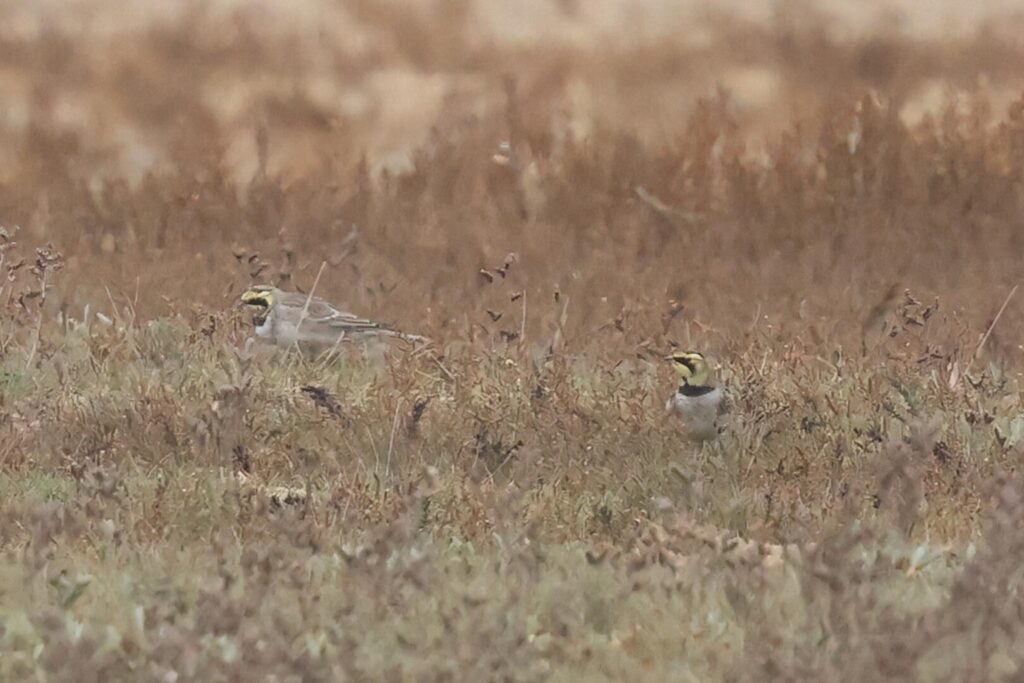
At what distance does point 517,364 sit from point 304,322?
5.04ft

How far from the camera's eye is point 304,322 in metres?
9.42

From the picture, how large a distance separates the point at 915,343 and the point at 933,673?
4886 millimetres

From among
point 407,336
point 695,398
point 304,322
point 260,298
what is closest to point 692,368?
point 695,398

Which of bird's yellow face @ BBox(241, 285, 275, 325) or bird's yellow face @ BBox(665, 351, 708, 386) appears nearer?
bird's yellow face @ BBox(665, 351, 708, 386)

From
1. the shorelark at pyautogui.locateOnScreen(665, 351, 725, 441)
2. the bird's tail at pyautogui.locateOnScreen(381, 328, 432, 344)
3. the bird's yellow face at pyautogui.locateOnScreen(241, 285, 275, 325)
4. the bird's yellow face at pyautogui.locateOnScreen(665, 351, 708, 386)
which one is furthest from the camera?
the bird's yellow face at pyautogui.locateOnScreen(241, 285, 275, 325)

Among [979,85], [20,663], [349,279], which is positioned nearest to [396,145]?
[349,279]

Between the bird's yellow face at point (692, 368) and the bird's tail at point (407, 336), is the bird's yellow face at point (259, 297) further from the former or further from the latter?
the bird's yellow face at point (692, 368)

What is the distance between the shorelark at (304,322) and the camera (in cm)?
913

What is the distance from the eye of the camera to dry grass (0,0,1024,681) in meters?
4.62

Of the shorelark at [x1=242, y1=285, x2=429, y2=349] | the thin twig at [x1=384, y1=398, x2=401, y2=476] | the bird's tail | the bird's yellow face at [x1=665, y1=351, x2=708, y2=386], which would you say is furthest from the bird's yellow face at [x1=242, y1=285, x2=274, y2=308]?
the bird's yellow face at [x1=665, y1=351, x2=708, y2=386]

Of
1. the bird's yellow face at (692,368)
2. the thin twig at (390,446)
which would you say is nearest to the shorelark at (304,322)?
the bird's yellow face at (692,368)

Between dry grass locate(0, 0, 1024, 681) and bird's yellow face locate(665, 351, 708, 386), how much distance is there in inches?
6.9

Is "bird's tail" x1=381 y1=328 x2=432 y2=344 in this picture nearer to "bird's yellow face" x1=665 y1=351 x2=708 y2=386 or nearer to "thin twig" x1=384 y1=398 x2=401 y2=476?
"bird's yellow face" x1=665 y1=351 x2=708 y2=386

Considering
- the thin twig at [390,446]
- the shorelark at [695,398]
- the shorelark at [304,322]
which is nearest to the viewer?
the thin twig at [390,446]
